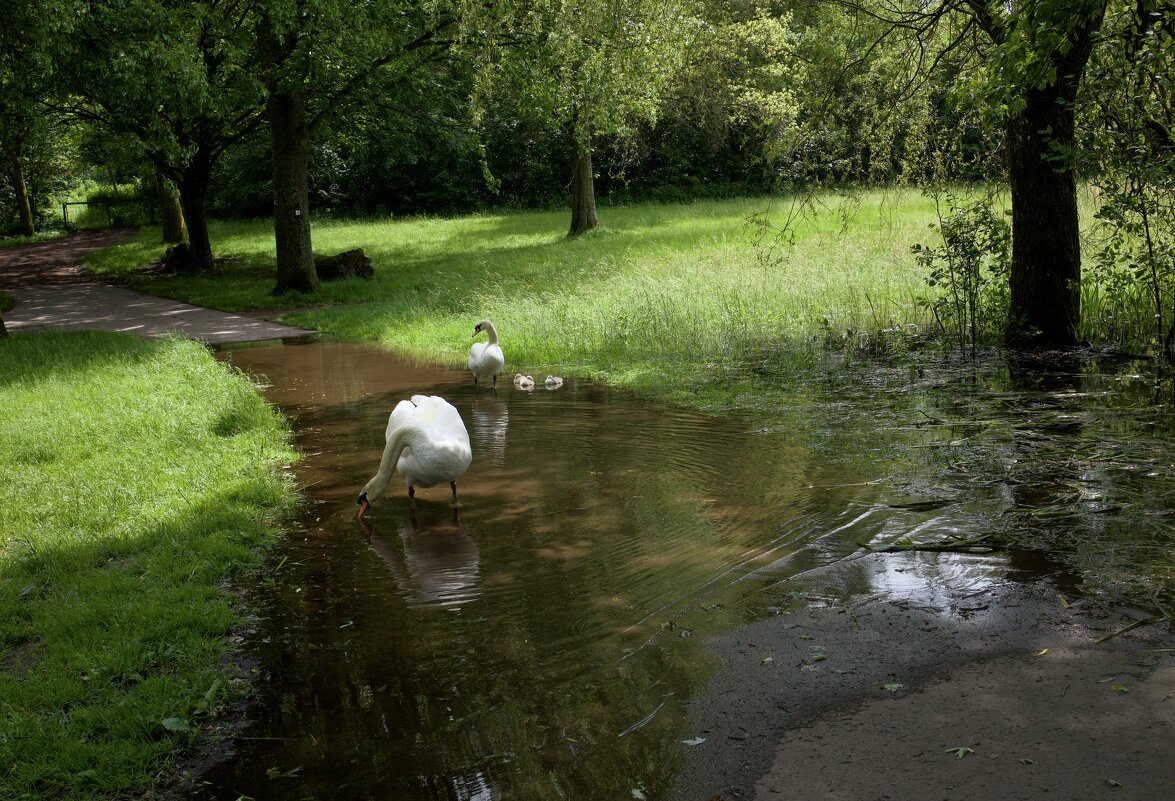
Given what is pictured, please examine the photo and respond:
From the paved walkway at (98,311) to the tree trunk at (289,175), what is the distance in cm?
227

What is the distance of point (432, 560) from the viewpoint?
22.9 ft

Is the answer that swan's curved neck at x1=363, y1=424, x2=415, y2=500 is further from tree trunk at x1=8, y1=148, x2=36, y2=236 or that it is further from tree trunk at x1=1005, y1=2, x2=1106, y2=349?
tree trunk at x1=8, y1=148, x2=36, y2=236

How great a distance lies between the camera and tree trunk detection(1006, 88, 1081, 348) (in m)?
11.2

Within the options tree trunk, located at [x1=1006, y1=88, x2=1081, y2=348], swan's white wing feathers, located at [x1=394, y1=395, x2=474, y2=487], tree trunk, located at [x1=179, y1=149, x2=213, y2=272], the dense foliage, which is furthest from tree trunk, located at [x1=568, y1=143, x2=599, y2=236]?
swan's white wing feathers, located at [x1=394, y1=395, x2=474, y2=487]

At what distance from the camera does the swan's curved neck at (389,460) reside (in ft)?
25.8

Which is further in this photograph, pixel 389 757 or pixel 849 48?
pixel 849 48

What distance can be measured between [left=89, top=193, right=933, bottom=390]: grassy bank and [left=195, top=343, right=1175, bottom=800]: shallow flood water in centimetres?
344

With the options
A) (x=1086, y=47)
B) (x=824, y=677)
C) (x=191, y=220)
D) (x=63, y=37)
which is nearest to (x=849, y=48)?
(x=1086, y=47)

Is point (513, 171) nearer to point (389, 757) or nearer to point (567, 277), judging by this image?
point (567, 277)

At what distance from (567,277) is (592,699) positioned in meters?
17.6

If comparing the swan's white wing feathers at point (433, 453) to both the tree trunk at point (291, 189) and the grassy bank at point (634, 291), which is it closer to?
the grassy bank at point (634, 291)

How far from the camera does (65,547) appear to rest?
6816mm

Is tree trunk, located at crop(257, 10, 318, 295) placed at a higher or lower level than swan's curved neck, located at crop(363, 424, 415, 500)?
higher

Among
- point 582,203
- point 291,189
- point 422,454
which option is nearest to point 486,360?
point 422,454
